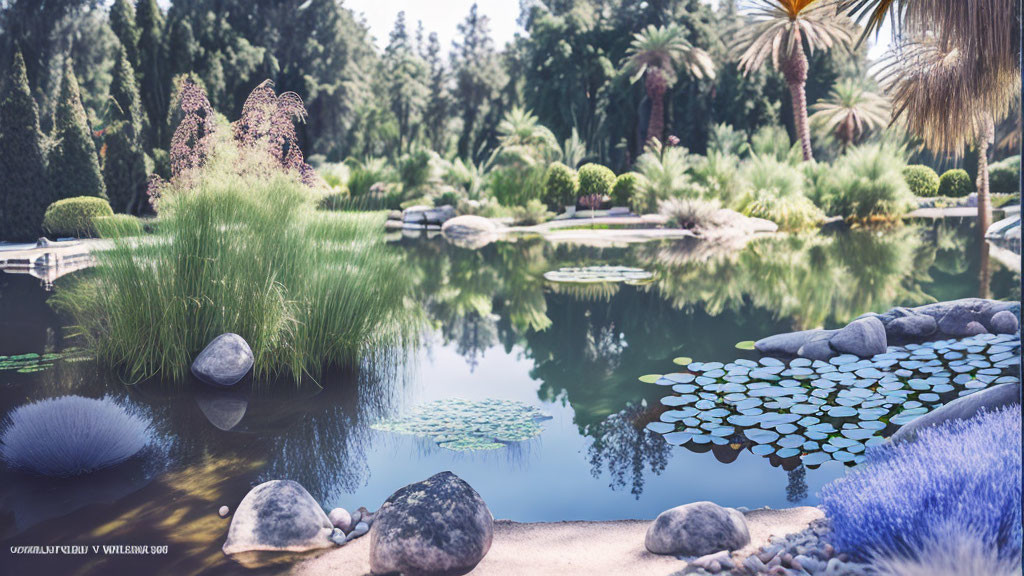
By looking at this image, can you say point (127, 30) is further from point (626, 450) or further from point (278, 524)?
point (278, 524)

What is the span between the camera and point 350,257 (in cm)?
482

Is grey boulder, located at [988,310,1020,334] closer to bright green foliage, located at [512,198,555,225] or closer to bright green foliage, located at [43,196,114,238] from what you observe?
bright green foliage, located at [43,196,114,238]

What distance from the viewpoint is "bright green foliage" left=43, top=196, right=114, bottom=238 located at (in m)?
10.6

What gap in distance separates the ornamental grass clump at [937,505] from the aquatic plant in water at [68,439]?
2810mm

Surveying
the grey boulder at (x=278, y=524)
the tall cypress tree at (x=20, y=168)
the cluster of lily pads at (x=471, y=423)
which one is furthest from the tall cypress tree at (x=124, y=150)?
the grey boulder at (x=278, y=524)

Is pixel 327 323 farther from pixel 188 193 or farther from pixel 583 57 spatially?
pixel 583 57

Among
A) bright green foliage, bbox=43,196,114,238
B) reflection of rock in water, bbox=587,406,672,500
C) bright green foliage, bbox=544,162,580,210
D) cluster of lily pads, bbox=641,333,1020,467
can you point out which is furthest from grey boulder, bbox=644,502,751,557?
bright green foliage, bbox=544,162,580,210

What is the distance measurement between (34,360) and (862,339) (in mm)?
5422

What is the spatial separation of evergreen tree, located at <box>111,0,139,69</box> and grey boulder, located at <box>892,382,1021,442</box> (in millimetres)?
14430

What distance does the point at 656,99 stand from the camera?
20.4m

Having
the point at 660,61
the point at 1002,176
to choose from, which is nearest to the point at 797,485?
the point at 1002,176

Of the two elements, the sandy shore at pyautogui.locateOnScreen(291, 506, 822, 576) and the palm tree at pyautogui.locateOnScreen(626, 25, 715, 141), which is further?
the palm tree at pyautogui.locateOnScreen(626, 25, 715, 141)

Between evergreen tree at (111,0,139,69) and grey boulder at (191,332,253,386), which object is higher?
evergreen tree at (111,0,139,69)

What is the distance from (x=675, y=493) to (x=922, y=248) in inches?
371
